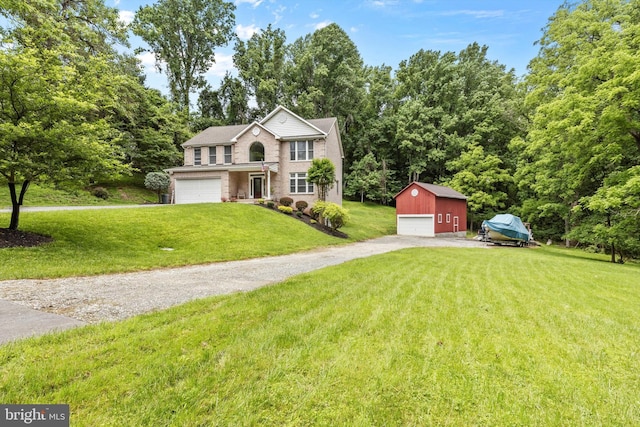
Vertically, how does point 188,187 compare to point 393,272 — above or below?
above

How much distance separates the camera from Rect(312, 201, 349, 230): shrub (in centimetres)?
2008

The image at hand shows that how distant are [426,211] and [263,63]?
31515mm

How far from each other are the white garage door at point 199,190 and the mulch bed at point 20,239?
14828mm

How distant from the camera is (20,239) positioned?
9.30 meters

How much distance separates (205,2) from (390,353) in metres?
49.8

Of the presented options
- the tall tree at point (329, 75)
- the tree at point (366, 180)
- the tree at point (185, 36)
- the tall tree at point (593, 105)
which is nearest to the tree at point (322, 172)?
the tall tree at point (593, 105)

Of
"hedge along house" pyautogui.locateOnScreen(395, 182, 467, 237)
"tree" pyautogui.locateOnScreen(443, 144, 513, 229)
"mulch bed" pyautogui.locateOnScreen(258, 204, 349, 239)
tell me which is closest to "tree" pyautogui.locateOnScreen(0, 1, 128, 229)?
"mulch bed" pyautogui.locateOnScreen(258, 204, 349, 239)

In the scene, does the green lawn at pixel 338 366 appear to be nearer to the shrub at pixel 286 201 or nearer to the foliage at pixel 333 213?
the foliage at pixel 333 213

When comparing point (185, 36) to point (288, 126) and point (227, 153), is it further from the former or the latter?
point (288, 126)

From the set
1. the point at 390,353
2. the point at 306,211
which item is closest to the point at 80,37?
the point at 306,211

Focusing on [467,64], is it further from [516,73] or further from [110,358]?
[110,358]

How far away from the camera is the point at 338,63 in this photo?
42406 mm

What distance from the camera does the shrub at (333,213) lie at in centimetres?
2008

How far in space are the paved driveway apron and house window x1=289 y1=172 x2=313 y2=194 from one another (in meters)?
16.1
